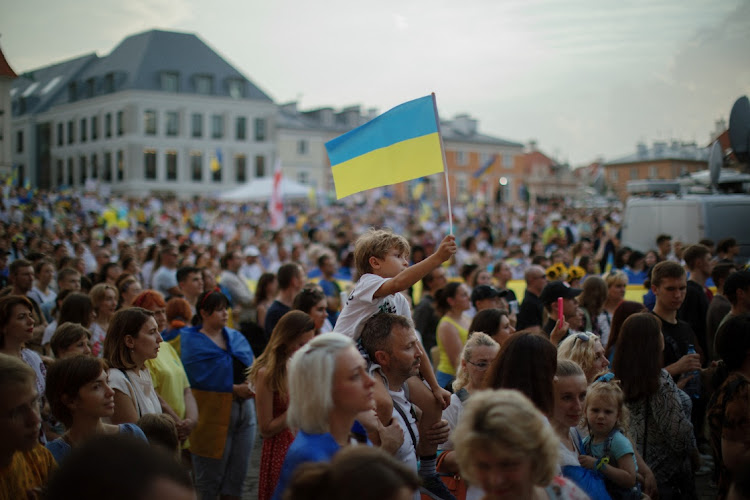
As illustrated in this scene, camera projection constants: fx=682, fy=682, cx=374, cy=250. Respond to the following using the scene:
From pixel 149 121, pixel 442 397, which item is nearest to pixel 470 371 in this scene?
pixel 442 397

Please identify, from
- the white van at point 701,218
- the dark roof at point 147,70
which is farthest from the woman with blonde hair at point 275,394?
the dark roof at point 147,70

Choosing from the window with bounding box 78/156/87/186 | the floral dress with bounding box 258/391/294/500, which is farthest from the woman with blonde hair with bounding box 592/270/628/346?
the window with bounding box 78/156/87/186

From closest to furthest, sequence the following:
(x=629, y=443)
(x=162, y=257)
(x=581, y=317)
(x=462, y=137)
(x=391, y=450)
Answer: (x=391, y=450), (x=629, y=443), (x=581, y=317), (x=162, y=257), (x=462, y=137)

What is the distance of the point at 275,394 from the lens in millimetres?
4633

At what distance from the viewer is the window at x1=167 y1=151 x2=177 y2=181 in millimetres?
70562

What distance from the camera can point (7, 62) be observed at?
985 centimetres

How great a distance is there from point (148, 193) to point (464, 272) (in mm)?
64218

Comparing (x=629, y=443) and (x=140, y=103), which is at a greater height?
(x=140, y=103)

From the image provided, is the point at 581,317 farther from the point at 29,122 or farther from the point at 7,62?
the point at 29,122

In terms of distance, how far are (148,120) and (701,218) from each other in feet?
211

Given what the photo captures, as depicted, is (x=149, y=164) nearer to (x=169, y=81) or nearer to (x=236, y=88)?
(x=169, y=81)

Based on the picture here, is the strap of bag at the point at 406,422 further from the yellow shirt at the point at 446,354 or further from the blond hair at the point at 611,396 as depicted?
the yellow shirt at the point at 446,354

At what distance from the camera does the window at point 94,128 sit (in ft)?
232

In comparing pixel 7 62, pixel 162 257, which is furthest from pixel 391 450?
pixel 7 62
